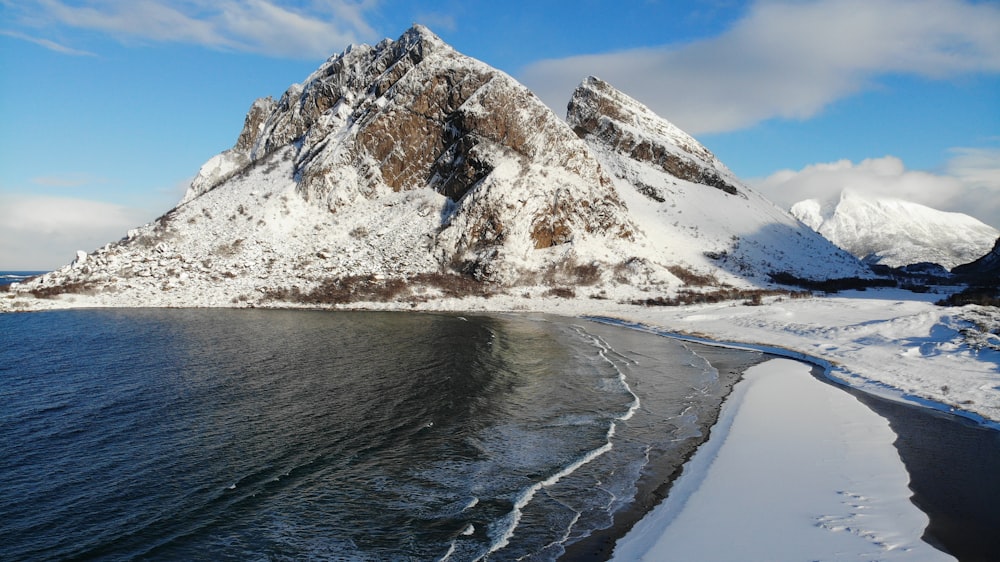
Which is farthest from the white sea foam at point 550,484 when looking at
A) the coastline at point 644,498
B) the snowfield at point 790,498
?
the snowfield at point 790,498

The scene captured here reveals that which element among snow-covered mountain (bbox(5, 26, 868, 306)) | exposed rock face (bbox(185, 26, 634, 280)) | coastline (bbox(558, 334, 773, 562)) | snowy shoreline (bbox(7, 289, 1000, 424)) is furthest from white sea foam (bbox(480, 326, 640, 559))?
exposed rock face (bbox(185, 26, 634, 280))

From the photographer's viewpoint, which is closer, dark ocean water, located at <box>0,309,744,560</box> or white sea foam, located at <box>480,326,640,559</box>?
dark ocean water, located at <box>0,309,744,560</box>

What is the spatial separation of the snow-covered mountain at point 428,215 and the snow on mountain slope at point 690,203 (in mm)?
429

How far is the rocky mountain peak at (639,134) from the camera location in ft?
335

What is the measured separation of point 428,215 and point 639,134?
174ft

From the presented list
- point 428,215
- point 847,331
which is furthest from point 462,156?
point 847,331

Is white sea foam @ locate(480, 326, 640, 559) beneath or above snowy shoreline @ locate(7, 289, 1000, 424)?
beneath

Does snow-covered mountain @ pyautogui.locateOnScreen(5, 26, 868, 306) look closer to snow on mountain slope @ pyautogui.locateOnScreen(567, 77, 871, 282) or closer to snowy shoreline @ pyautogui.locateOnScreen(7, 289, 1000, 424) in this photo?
snow on mountain slope @ pyautogui.locateOnScreen(567, 77, 871, 282)

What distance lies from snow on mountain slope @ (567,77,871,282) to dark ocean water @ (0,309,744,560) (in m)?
55.1

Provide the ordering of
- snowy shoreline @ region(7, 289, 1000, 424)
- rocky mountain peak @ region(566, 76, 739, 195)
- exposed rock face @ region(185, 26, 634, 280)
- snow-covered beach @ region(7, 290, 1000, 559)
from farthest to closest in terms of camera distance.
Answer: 1. rocky mountain peak @ region(566, 76, 739, 195)
2. exposed rock face @ region(185, 26, 634, 280)
3. snowy shoreline @ region(7, 289, 1000, 424)
4. snow-covered beach @ region(7, 290, 1000, 559)

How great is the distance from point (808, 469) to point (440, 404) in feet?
Result: 42.5

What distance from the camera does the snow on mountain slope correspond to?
269 ft

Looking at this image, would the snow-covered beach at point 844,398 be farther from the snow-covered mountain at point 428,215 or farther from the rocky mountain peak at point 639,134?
the rocky mountain peak at point 639,134

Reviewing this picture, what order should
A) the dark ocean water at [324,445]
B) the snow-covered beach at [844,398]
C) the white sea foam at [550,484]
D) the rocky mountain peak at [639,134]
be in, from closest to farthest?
the snow-covered beach at [844,398] < the dark ocean water at [324,445] < the white sea foam at [550,484] < the rocky mountain peak at [639,134]
